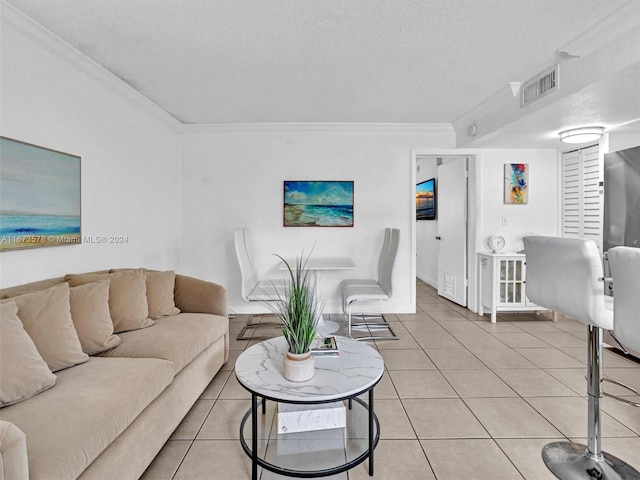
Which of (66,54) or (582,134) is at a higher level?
(66,54)

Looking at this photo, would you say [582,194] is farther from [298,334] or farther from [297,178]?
[298,334]

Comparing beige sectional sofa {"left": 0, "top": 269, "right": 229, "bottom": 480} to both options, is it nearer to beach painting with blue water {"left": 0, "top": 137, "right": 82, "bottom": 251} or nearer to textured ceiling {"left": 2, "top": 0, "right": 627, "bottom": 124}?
beach painting with blue water {"left": 0, "top": 137, "right": 82, "bottom": 251}

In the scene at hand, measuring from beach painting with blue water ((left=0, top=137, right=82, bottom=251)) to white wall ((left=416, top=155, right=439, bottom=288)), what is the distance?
17.5ft

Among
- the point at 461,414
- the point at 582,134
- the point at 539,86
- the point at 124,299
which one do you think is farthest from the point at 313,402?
the point at 582,134

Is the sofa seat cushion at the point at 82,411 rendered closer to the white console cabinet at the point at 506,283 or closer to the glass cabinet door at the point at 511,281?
the white console cabinet at the point at 506,283

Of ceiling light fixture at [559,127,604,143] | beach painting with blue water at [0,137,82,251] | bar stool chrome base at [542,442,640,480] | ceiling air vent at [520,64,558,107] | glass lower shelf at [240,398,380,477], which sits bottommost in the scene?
bar stool chrome base at [542,442,640,480]

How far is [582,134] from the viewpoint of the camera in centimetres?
342

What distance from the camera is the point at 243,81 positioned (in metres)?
3.06

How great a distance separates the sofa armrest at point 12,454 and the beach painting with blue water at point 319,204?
3584mm

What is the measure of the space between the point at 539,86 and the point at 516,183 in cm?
187

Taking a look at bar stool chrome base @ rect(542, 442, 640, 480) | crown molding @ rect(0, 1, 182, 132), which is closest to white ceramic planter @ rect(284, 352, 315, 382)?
bar stool chrome base @ rect(542, 442, 640, 480)

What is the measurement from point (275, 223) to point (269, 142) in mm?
1067

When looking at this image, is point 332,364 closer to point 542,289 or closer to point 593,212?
point 542,289

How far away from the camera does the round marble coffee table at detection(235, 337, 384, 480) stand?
1.51 meters
